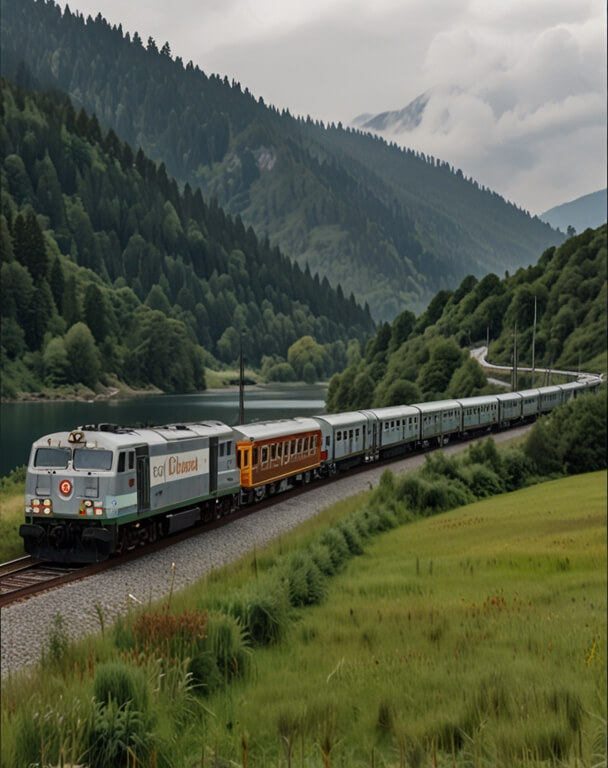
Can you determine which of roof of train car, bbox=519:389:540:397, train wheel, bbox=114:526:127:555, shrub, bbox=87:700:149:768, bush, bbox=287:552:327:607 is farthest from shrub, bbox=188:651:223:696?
roof of train car, bbox=519:389:540:397

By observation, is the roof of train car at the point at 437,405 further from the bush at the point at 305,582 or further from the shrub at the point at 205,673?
the shrub at the point at 205,673

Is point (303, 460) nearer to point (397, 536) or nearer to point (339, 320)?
point (397, 536)

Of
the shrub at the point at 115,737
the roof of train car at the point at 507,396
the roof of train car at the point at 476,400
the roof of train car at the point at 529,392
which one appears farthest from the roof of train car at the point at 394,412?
the shrub at the point at 115,737

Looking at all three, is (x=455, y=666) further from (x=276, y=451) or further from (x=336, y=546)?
(x=276, y=451)

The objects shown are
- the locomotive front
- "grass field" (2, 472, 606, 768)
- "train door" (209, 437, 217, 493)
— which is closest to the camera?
"grass field" (2, 472, 606, 768)

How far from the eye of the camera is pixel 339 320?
120188mm

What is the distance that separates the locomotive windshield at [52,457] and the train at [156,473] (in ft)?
0.07

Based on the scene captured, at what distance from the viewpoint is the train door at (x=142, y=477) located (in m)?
18.5

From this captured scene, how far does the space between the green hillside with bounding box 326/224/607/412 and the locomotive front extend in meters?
16.2

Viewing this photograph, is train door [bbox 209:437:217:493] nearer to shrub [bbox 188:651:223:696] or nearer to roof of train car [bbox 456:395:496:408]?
shrub [bbox 188:651:223:696]

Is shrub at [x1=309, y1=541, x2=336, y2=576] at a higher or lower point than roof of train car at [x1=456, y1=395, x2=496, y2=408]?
lower

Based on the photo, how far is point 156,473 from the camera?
1997cm

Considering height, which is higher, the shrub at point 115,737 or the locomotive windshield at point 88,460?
the locomotive windshield at point 88,460

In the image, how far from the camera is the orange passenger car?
30141 mm
